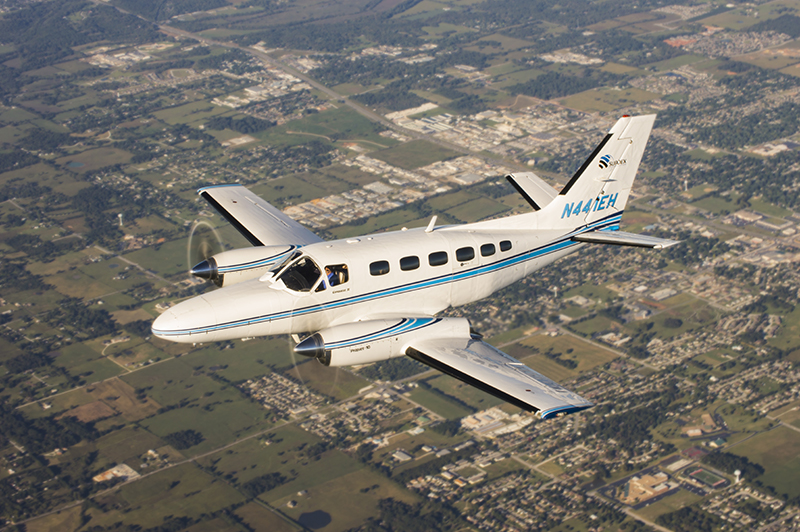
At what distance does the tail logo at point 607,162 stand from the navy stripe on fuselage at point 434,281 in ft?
12.2

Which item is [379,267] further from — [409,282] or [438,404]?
[438,404]

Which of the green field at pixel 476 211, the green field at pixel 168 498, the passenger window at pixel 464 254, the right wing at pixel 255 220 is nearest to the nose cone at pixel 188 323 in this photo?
the right wing at pixel 255 220

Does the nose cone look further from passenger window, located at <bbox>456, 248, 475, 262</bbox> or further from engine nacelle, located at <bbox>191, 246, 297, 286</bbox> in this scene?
passenger window, located at <bbox>456, 248, 475, 262</bbox>

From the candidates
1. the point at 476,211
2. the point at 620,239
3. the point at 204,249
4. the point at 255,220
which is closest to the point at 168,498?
the point at 255,220

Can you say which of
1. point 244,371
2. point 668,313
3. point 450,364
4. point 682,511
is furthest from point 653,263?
point 450,364

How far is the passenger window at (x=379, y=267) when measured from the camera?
50.7 metres

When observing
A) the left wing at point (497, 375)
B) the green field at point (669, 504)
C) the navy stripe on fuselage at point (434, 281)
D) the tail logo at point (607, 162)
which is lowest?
the green field at point (669, 504)

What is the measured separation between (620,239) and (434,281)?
43.9 feet

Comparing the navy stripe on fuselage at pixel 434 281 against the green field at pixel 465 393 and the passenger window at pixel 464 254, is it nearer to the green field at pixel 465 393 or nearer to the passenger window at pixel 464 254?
the passenger window at pixel 464 254

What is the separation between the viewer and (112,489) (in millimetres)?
118875

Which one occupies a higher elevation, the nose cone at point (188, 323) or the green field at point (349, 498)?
the nose cone at point (188, 323)

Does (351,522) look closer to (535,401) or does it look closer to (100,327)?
(100,327)

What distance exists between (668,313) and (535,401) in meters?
123

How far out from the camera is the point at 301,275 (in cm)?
4984
